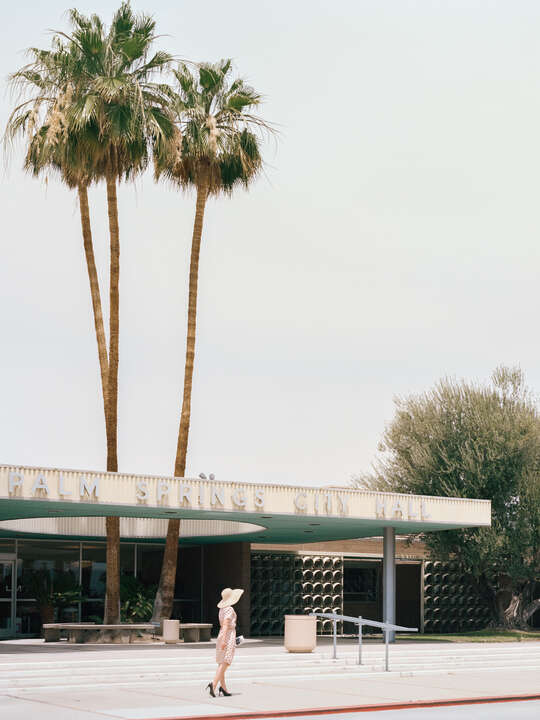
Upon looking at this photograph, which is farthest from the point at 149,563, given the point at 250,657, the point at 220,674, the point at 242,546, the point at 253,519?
the point at 220,674

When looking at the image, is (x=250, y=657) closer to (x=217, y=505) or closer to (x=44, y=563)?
(x=217, y=505)

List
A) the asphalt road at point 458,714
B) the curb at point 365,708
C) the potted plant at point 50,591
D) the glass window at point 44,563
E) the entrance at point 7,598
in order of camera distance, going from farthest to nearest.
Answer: the glass window at point 44,563 < the potted plant at point 50,591 < the entrance at point 7,598 < the asphalt road at point 458,714 < the curb at point 365,708

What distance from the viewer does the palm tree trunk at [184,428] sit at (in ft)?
96.6

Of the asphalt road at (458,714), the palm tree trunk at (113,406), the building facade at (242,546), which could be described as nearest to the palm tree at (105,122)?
the palm tree trunk at (113,406)

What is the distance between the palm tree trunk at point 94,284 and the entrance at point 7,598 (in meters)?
6.94

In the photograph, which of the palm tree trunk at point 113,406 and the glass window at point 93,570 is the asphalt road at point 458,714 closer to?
the palm tree trunk at point 113,406

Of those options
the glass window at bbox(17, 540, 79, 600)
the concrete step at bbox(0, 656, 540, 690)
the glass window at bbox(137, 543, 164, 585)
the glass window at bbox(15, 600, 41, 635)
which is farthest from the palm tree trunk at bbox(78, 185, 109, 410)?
the concrete step at bbox(0, 656, 540, 690)

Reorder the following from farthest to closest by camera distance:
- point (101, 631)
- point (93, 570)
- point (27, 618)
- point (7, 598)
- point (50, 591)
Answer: point (93, 570)
point (27, 618)
point (50, 591)
point (7, 598)
point (101, 631)

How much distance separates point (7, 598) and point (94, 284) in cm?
980

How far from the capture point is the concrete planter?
78.1 ft

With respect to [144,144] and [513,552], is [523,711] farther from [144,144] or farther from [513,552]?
[513,552]

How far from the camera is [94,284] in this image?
29.5 metres

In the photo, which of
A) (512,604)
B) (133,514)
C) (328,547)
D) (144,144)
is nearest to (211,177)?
(144,144)

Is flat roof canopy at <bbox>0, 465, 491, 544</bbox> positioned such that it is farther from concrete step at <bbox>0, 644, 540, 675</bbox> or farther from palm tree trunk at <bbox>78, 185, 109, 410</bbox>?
palm tree trunk at <bbox>78, 185, 109, 410</bbox>
